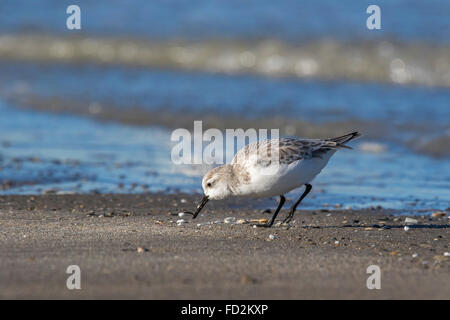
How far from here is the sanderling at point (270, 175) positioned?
22.2 ft

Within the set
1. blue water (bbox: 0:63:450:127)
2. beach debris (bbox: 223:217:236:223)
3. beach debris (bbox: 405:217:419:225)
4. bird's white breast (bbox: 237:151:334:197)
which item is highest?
blue water (bbox: 0:63:450:127)

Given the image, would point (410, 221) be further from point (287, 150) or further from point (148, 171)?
point (148, 171)

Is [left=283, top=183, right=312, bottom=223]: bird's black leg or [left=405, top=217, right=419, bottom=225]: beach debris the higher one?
[left=283, top=183, right=312, bottom=223]: bird's black leg

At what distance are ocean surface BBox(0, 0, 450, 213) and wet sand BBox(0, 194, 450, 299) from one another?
1184 millimetres

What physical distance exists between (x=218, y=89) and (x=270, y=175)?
9508 mm

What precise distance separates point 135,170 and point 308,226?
3.51 meters

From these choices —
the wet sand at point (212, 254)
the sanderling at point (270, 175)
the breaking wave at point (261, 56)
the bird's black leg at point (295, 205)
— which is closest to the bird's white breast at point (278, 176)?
the sanderling at point (270, 175)

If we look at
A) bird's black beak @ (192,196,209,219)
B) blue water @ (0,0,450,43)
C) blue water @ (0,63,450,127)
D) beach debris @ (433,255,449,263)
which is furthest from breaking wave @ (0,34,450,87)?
beach debris @ (433,255,449,263)

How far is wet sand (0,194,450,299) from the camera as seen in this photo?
5.02m

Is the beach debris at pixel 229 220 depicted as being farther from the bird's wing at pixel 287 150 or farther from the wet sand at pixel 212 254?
the bird's wing at pixel 287 150

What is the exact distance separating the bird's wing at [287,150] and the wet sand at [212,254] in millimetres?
687

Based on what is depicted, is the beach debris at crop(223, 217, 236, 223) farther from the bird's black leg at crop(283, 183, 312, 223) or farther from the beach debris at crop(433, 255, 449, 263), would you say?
the beach debris at crop(433, 255, 449, 263)

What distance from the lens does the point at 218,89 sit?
16.1m

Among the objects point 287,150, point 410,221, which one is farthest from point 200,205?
point 410,221
